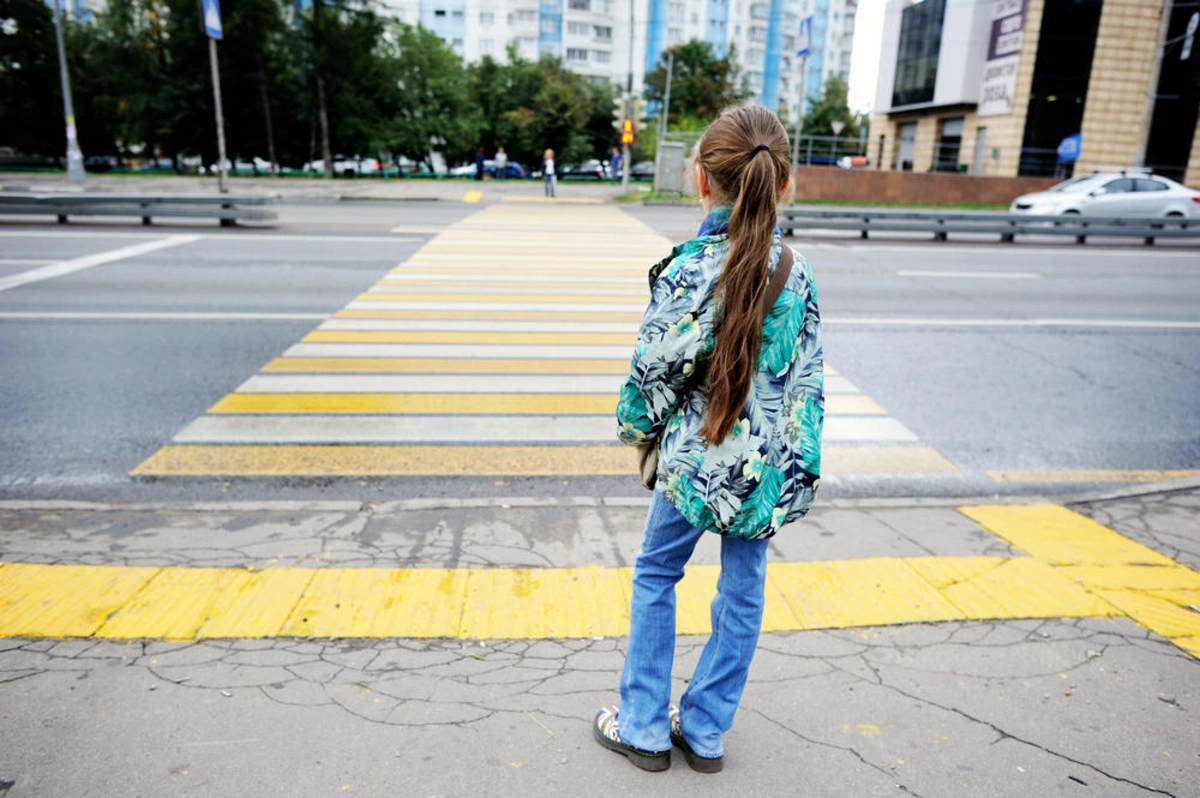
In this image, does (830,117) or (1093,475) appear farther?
(830,117)

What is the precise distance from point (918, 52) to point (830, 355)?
39.0m

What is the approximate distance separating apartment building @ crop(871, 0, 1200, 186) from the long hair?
36.0 metres

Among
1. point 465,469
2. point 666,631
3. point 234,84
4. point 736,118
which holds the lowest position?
point 465,469

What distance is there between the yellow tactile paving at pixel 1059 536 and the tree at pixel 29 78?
2166 inches

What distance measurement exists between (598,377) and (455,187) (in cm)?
2644

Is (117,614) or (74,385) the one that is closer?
(117,614)

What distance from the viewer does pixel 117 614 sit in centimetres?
318

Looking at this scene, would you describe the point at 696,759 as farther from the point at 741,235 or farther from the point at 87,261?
the point at 87,261

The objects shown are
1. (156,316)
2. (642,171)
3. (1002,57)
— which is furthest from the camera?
(642,171)

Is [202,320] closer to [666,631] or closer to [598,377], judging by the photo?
[598,377]

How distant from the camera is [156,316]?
8.66 metres

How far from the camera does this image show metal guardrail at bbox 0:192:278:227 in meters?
16.2

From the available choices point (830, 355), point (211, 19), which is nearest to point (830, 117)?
point (211, 19)

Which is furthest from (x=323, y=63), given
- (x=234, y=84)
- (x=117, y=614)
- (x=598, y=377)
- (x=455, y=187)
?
(x=117, y=614)
